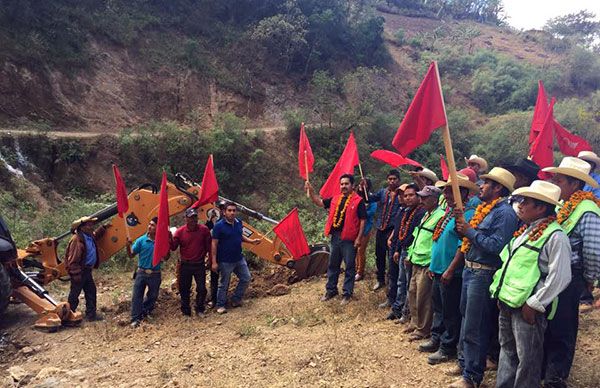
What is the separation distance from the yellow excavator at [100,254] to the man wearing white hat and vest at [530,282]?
4359mm

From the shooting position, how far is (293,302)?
21.5ft

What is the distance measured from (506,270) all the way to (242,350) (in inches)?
115

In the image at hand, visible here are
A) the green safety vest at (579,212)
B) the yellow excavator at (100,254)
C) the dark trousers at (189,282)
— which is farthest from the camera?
the dark trousers at (189,282)

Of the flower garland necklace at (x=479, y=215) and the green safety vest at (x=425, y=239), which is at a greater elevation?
the flower garland necklace at (x=479, y=215)

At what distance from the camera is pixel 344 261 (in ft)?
20.6

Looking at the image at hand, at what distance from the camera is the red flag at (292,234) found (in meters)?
6.95

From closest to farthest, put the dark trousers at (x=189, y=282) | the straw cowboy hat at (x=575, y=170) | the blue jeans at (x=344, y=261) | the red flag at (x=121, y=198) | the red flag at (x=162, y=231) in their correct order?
1. the straw cowboy hat at (x=575, y=170)
2. the red flag at (x=162, y=231)
3. the red flag at (x=121, y=198)
4. the dark trousers at (x=189, y=282)
5. the blue jeans at (x=344, y=261)

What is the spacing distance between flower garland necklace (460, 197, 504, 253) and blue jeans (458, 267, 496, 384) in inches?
7.3

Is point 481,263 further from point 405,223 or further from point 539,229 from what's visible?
point 405,223

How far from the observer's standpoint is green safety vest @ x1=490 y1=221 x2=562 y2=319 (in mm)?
3074

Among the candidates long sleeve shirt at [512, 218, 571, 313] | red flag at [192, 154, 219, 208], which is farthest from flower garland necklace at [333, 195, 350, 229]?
long sleeve shirt at [512, 218, 571, 313]

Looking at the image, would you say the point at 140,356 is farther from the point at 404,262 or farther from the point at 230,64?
the point at 230,64

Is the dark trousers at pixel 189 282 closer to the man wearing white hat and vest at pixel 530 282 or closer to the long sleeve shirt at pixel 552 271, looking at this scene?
the man wearing white hat and vest at pixel 530 282

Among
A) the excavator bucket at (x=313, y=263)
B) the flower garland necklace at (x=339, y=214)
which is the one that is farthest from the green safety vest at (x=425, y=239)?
the excavator bucket at (x=313, y=263)
